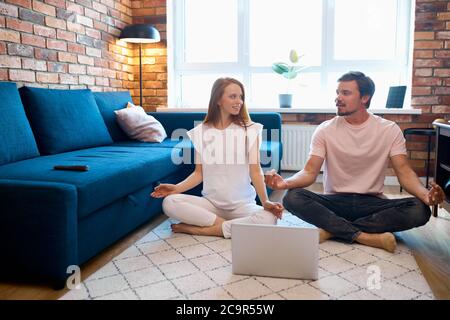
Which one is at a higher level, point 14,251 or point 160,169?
point 160,169

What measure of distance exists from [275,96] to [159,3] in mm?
1563

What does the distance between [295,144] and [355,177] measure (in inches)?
75.2


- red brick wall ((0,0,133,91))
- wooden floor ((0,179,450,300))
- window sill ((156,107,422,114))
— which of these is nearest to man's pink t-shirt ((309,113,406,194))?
wooden floor ((0,179,450,300))

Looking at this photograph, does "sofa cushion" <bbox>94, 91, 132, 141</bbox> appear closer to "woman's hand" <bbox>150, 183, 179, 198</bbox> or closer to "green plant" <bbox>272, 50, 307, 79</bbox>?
"woman's hand" <bbox>150, 183, 179, 198</bbox>

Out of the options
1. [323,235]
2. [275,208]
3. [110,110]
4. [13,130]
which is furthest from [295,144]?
[13,130]

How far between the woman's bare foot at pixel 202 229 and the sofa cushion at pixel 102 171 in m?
0.32

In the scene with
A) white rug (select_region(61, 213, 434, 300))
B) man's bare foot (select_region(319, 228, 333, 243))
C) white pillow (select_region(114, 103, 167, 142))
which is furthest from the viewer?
white pillow (select_region(114, 103, 167, 142))

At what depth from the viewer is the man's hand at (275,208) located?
2.01 meters

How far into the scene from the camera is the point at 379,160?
2201 millimetres

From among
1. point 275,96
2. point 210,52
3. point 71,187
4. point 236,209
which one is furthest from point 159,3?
point 71,187

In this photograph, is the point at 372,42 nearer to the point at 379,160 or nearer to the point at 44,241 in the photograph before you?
the point at 379,160

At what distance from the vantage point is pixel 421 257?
6.54ft

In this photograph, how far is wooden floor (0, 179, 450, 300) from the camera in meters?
1.60

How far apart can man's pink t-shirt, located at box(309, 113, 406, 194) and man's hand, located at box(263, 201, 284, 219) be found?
41 cm
